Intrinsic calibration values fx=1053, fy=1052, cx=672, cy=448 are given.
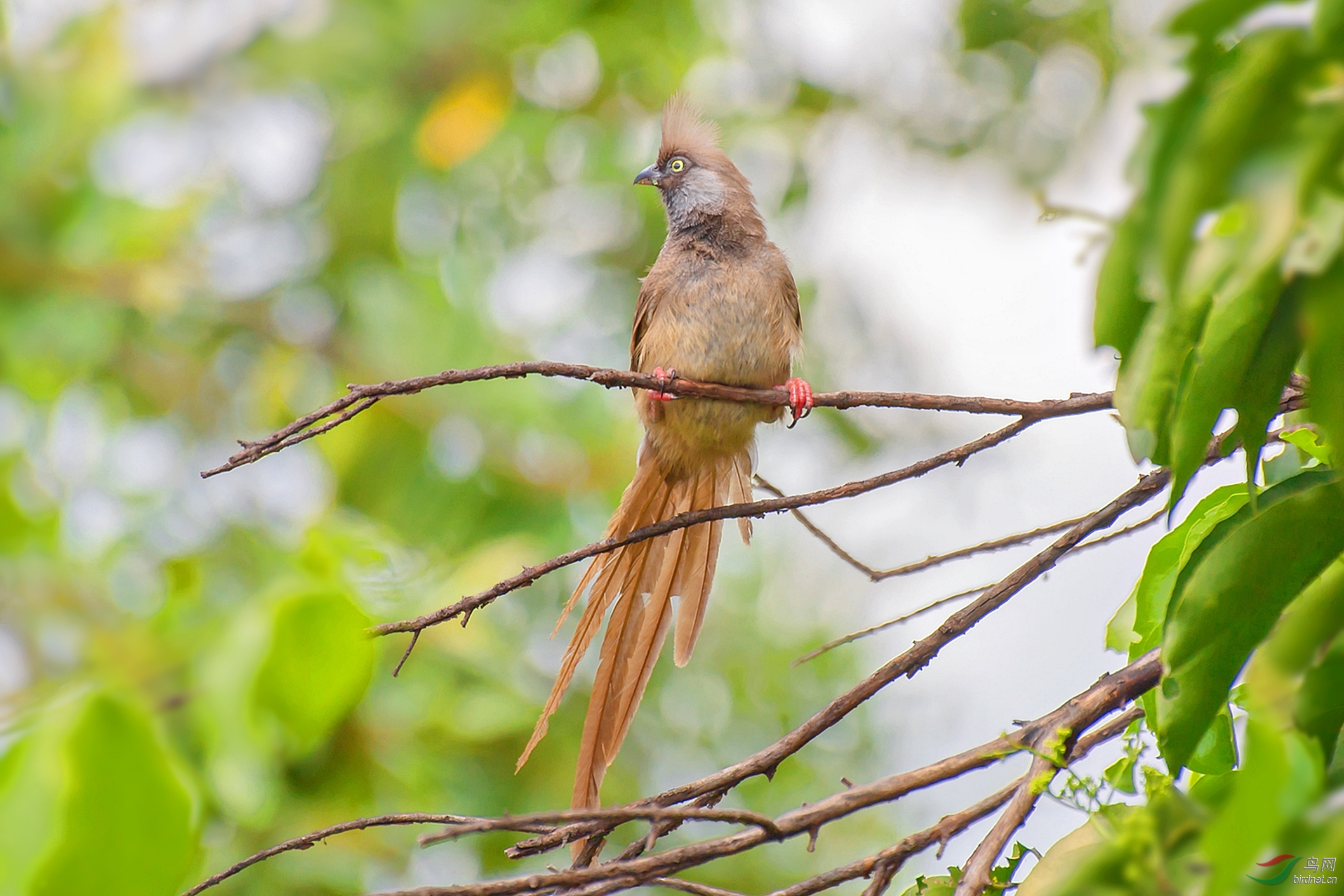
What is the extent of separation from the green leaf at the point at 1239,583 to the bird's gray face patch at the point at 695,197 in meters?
2.43

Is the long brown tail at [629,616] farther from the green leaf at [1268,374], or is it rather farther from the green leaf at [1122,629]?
the green leaf at [1268,374]

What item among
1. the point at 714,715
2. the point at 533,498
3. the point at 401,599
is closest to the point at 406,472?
the point at 533,498

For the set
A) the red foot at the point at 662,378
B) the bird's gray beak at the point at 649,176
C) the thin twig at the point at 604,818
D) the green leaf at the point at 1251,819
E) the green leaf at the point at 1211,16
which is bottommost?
the green leaf at the point at 1251,819

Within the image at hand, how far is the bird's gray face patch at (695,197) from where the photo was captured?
3.46m

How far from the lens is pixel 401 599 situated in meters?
3.71

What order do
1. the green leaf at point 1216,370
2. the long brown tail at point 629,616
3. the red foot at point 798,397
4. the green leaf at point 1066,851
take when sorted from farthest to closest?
the red foot at point 798,397 → the long brown tail at point 629,616 → the green leaf at point 1066,851 → the green leaf at point 1216,370

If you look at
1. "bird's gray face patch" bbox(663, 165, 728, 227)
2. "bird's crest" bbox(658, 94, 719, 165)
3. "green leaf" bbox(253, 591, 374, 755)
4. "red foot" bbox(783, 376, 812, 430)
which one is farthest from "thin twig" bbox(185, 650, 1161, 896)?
"bird's crest" bbox(658, 94, 719, 165)

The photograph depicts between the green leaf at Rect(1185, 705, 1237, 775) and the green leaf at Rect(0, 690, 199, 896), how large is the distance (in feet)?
4.67

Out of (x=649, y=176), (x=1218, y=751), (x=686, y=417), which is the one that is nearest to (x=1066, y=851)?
(x=1218, y=751)

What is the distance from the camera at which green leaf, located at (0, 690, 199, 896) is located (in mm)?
1456

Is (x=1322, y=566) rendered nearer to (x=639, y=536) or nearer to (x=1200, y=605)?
(x=1200, y=605)

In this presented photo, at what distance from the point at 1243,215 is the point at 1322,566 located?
611mm

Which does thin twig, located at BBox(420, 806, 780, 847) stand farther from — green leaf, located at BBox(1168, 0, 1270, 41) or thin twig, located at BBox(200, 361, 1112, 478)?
green leaf, located at BBox(1168, 0, 1270, 41)

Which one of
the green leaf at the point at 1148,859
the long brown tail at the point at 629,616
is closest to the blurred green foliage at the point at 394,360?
the long brown tail at the point at 629,616
